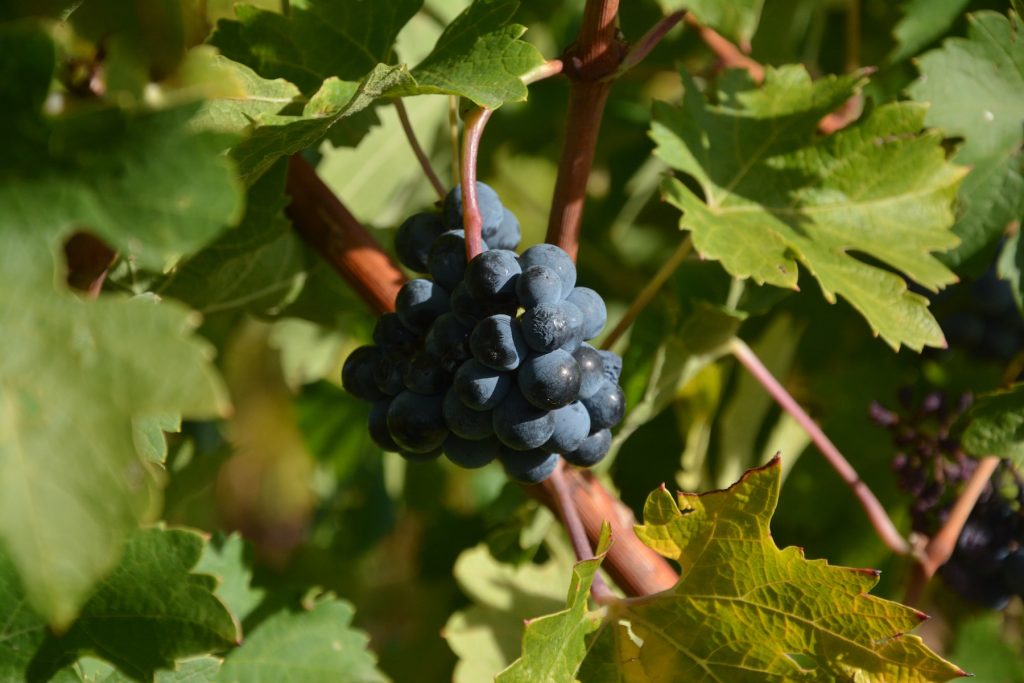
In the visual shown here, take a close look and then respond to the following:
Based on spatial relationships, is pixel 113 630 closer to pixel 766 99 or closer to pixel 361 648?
pixel 361 648

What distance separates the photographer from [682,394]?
165 cm

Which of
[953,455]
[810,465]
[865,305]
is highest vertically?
[865,305]

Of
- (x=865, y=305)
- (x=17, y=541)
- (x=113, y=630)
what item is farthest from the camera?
(x=865, y=305)

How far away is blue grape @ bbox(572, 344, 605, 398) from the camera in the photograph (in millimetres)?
972

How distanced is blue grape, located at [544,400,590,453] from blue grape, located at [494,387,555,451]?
0.02 m

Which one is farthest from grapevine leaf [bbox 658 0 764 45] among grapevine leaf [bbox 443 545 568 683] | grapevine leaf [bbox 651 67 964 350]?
grapevine leaf [bbox 443 545 568 683]

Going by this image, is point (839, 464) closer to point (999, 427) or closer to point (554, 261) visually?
point (999, 427)

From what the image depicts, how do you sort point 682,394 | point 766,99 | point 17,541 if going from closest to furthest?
point 17,541 → point 766,99 → point 682,394

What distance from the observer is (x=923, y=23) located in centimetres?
144

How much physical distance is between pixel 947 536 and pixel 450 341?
0.84 m

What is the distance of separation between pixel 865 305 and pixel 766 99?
316 millimetres

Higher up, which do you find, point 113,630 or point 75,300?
point 75,300

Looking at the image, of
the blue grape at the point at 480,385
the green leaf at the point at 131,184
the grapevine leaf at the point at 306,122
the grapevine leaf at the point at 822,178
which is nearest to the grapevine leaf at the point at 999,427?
the grapevine leaf at the point at 822,178

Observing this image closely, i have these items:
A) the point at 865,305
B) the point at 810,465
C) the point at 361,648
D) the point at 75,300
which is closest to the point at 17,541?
the point at 75,300
